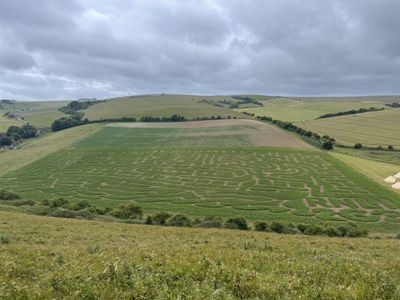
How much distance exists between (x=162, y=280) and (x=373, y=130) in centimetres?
16329

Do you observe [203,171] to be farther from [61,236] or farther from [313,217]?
[61,236]

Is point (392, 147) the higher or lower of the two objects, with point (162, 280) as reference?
lower

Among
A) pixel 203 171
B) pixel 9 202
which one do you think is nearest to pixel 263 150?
pixel 203 171

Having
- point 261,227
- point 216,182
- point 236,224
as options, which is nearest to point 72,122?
point 216,182

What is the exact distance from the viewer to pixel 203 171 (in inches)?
3361

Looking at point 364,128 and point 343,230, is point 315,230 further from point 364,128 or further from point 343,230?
point 364,128

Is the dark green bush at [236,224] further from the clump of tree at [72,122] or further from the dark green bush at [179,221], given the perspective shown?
the clump of tree at [72,122]

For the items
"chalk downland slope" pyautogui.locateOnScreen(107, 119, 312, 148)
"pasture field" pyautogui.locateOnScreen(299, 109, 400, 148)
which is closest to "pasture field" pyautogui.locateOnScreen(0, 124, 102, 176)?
"chalk downland slope" pyautogui.locateOnScreen(107, 119, 312, 148)

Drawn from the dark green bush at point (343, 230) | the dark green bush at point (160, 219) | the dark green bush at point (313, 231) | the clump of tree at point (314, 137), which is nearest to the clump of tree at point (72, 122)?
the clump of tree at point (314, 137)

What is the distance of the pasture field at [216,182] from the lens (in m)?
59.0

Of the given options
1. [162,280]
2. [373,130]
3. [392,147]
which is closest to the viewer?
[162,280]

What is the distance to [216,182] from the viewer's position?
75.7m

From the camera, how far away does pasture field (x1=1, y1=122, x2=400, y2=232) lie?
59.0 m

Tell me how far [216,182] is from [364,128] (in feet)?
360
